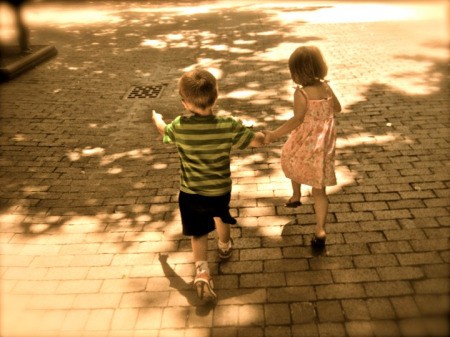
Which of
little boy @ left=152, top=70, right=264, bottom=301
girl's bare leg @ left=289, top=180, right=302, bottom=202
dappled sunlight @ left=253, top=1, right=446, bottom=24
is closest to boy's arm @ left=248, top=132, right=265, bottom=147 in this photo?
little boy @ left=152, top=70, right=264, bottom=301

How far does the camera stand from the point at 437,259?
3375mm

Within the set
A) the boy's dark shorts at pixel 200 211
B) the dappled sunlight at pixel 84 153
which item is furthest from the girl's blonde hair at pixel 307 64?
the dappled sunlight at pixel 84 153

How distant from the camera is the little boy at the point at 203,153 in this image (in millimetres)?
2791

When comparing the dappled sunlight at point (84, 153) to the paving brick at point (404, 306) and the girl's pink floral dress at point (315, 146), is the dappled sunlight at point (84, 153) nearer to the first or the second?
the girl's pink floral dress at point (315, 146)

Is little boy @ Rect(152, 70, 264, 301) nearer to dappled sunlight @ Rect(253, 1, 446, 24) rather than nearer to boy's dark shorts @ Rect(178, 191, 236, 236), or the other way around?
boy's dark shorts @ Rect(178, 191, 236, 236)

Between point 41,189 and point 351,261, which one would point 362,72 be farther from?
point 41,189

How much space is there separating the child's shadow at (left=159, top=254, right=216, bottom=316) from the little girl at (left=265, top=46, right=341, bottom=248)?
1142 millimetres

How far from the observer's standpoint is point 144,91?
776 centimetres

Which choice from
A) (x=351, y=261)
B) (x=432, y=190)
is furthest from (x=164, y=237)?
(x=432, y=190)

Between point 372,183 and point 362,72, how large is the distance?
13.3ft

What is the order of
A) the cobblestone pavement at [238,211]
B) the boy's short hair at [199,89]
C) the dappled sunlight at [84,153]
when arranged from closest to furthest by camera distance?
the boy's short hair at [199,89] → the cobblestone pavement at [238,211] → the dappled sunlight at [84,153]

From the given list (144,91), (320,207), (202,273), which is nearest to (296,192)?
(320,207)

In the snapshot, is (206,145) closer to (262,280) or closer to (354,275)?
(262,280)

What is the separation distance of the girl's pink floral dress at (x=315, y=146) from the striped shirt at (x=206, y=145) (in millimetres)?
606
